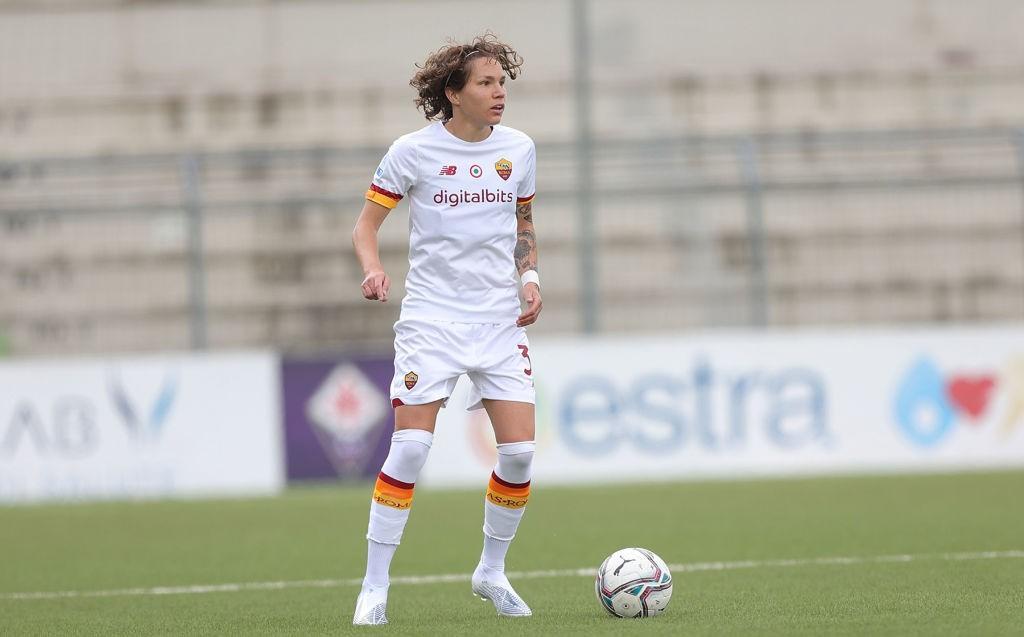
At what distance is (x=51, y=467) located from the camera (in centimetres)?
1412

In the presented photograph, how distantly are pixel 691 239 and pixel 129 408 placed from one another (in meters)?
5.58

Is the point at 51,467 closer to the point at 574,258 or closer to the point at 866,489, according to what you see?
the point at 574,258

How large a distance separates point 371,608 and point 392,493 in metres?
0.42

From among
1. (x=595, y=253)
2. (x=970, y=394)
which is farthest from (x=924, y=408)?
(x=595, y=253)

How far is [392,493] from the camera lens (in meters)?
6.16

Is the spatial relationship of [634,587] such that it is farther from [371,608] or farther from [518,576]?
[518,576]

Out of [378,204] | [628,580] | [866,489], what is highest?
[378,204]

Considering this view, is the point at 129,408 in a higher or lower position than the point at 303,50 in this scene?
lower

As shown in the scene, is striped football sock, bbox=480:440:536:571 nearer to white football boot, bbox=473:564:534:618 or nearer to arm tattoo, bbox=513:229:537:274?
white football boot, bbox=473:564:534:618

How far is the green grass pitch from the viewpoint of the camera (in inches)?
238

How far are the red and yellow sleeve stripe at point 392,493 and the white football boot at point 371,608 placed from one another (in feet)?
1.01

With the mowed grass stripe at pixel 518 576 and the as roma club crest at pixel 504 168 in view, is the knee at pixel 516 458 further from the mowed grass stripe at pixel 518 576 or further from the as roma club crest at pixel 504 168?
the mowed grass stripe at pixel 518 576

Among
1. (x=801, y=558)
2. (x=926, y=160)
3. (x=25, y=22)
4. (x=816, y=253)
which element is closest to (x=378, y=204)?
(x=801, y=558)

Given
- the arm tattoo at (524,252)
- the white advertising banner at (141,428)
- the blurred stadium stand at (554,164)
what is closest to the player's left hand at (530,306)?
the arm tattoo at (524,252)
